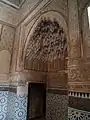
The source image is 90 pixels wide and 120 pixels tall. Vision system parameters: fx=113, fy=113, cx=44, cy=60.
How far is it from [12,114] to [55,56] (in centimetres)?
117

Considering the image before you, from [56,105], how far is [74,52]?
1110mm

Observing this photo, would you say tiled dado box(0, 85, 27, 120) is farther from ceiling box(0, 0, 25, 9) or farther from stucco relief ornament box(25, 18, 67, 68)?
ceiling box(0, 0, 25, 9)

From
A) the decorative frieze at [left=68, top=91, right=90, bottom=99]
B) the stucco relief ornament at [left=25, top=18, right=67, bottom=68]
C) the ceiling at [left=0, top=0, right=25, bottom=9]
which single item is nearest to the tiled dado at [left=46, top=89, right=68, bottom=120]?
the stucco relief ornament at [left=25, top=18, right=67, bottom=68]

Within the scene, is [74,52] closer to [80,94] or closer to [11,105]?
[80,94]

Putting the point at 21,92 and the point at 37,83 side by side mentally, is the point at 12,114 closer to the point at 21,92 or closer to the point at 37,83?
the point at 21,92

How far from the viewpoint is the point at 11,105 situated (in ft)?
6.02

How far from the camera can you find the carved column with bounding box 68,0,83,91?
909 millimetres

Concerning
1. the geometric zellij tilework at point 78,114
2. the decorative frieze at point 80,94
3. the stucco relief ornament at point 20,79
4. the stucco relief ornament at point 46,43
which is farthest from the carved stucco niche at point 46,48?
the geometric zellij tilework at point 78,114

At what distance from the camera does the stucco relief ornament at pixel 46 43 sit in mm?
1528

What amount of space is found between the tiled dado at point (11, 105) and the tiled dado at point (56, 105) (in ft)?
1.32

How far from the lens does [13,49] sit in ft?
6.82

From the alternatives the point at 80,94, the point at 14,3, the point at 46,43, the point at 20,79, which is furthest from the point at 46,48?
the point at 80,94

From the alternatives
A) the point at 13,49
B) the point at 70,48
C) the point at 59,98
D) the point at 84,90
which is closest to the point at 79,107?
the point at 84,90

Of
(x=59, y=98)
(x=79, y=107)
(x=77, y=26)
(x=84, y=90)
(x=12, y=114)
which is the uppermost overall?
(x=77, y=26)
